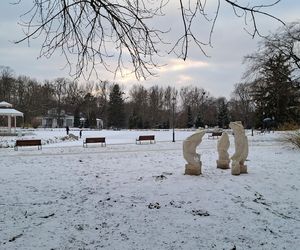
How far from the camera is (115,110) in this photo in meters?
83.1

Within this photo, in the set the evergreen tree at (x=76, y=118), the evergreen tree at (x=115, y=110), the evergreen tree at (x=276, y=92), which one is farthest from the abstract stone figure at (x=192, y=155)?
the evergreen tree at (x=76, y=118)

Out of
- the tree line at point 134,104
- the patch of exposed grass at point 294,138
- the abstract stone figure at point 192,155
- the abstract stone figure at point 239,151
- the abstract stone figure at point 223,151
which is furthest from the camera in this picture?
the tree line at point 134,104

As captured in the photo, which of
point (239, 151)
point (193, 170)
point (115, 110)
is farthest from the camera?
point (115, 110)

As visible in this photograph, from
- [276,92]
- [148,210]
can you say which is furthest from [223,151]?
[276,92]

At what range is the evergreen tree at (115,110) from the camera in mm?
83438

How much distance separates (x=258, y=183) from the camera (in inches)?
438

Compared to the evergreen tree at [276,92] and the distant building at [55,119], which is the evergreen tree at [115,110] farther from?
the evergreen tree at [276,92]

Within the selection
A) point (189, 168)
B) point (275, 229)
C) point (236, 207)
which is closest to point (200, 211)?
point (236, 207)

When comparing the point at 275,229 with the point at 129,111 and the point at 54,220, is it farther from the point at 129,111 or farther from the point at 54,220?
the point at 129,111

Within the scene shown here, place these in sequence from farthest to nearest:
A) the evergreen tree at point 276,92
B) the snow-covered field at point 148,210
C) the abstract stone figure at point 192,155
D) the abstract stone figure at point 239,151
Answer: the evergreen tree at point 276,92 < the abstract stone figure at point 239,151 < the abstract stone figure at point 192,155 < the snow-covered field at point 148,210

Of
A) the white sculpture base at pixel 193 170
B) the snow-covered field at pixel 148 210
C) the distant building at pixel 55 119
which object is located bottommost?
the snow-covered field at pixel 148 210

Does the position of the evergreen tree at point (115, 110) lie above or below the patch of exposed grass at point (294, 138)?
above

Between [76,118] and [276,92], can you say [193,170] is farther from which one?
[76,118]

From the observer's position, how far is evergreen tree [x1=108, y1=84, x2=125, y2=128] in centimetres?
8344
